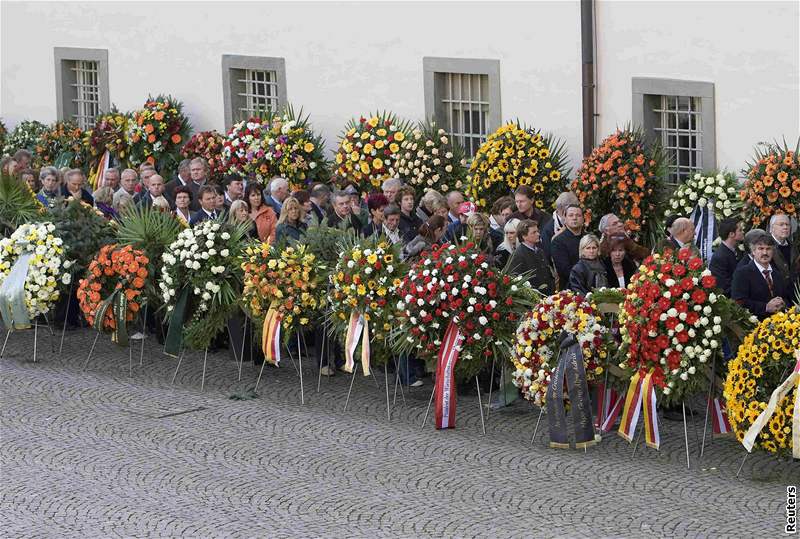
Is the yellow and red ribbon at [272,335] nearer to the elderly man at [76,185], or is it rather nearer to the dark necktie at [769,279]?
the dark necktie at [769,279]

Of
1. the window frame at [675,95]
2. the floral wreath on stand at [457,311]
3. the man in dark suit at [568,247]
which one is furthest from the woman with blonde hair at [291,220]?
the window frame at [675,95]

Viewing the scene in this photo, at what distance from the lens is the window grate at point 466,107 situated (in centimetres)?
1762

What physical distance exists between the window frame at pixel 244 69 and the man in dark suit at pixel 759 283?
9.40 metres

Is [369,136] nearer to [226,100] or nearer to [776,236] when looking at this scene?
[226,100]

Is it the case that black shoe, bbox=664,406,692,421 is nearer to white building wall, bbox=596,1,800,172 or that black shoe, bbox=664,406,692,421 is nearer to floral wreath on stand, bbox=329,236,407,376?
floral wreath on stand, bbox=329,236,407,376

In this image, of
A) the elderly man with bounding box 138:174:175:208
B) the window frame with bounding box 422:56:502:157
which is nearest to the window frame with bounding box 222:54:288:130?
the window frame with bounding box 422:56:502:157

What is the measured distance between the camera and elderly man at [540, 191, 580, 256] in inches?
560

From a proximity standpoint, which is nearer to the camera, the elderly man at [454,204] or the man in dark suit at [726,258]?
the man in dark suit at [726,258]

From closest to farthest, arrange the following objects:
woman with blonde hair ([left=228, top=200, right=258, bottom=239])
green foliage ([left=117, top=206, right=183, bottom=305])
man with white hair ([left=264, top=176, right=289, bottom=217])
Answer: green foliage ([left=117, top=206, right=183, bottom=305]), woman with blonde hair ([left=228, top=200, right=258, bottom=239]), man with white hair ([left=264, top=176, right=289, bottom=217])

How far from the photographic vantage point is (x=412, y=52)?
1812 centimetres

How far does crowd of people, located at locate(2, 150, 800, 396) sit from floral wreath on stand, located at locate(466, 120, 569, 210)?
36cm

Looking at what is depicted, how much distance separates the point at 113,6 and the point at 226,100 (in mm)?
2895

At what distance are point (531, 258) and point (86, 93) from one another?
43.1 ft

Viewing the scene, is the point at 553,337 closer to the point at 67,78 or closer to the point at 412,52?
the point at 412,52
